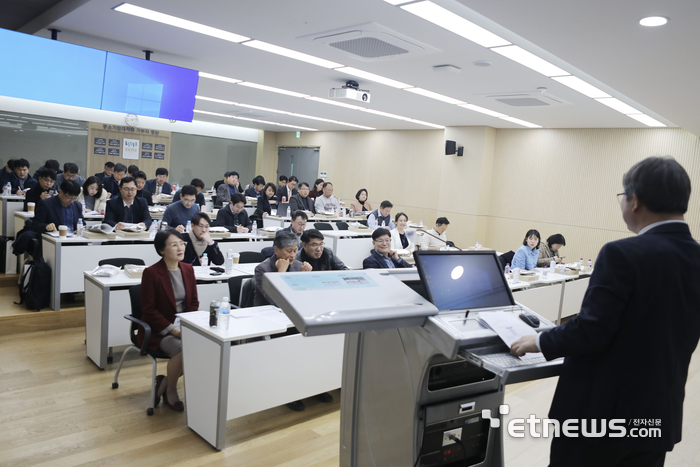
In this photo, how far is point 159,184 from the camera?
10.6m

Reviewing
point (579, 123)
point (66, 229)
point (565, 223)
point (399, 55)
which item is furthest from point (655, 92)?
point (66, 229)

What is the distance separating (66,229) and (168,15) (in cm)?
265

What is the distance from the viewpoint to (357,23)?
190 inches

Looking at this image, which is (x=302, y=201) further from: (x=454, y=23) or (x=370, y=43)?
(x=454, y=23)

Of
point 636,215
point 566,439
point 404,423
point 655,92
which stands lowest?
point 404,423

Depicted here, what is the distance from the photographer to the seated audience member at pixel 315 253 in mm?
4617

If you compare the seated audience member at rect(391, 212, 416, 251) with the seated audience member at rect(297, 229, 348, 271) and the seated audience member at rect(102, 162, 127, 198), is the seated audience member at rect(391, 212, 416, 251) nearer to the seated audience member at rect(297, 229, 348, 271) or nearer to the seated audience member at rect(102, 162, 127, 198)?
the seated audience member at rect(297, 229, 348, 271)

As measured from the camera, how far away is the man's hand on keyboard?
1660 millimetres

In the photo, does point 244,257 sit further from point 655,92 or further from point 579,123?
point 579,123

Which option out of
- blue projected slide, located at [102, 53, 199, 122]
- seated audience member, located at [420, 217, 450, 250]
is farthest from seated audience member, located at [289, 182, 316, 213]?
blue projected slide, located at [102, 53, 199, 122]

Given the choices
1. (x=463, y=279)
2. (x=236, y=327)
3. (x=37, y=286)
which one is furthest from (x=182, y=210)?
(x=463, y=279)

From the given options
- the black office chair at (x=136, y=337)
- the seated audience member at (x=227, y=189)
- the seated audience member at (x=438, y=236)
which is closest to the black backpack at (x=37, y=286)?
the black office chair at (x=136, y=337)

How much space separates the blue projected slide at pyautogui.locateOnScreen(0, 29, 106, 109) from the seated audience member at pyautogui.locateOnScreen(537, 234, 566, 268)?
6.88 meters

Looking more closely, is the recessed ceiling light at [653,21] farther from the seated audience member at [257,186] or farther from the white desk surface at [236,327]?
the seated audience member at [257,186]
